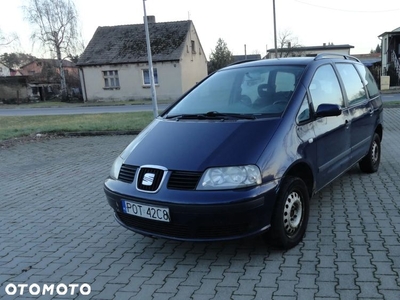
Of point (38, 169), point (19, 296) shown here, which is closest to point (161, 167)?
point (19, 296)

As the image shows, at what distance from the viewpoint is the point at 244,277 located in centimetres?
303

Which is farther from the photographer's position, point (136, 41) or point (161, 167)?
point (136, 41)

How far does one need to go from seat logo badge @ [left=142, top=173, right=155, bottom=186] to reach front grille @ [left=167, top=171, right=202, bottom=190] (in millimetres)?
183

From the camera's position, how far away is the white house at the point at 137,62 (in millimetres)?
32188

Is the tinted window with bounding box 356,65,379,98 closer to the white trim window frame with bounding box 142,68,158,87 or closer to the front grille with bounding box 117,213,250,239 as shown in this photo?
the front grille with bounding box 117,213,250,239

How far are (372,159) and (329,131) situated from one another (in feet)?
6.99

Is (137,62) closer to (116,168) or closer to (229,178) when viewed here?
(116,168)

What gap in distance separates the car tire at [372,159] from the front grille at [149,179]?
3749 millimetres

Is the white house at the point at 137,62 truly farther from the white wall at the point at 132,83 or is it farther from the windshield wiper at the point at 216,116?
the windshield wiper at the point at 216,116

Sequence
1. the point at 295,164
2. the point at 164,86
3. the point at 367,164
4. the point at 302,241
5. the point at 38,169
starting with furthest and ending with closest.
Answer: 1. the point at 164,86
2. the point at 38,169
3. the point at 367,164
4. the point at 302,241
5. the point at 295,164

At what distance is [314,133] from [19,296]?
307 cm

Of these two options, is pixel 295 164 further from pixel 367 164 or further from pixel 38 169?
pixel 38 169

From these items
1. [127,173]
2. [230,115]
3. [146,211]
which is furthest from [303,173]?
[127,173]

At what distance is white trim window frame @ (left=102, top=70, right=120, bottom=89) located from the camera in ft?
112
